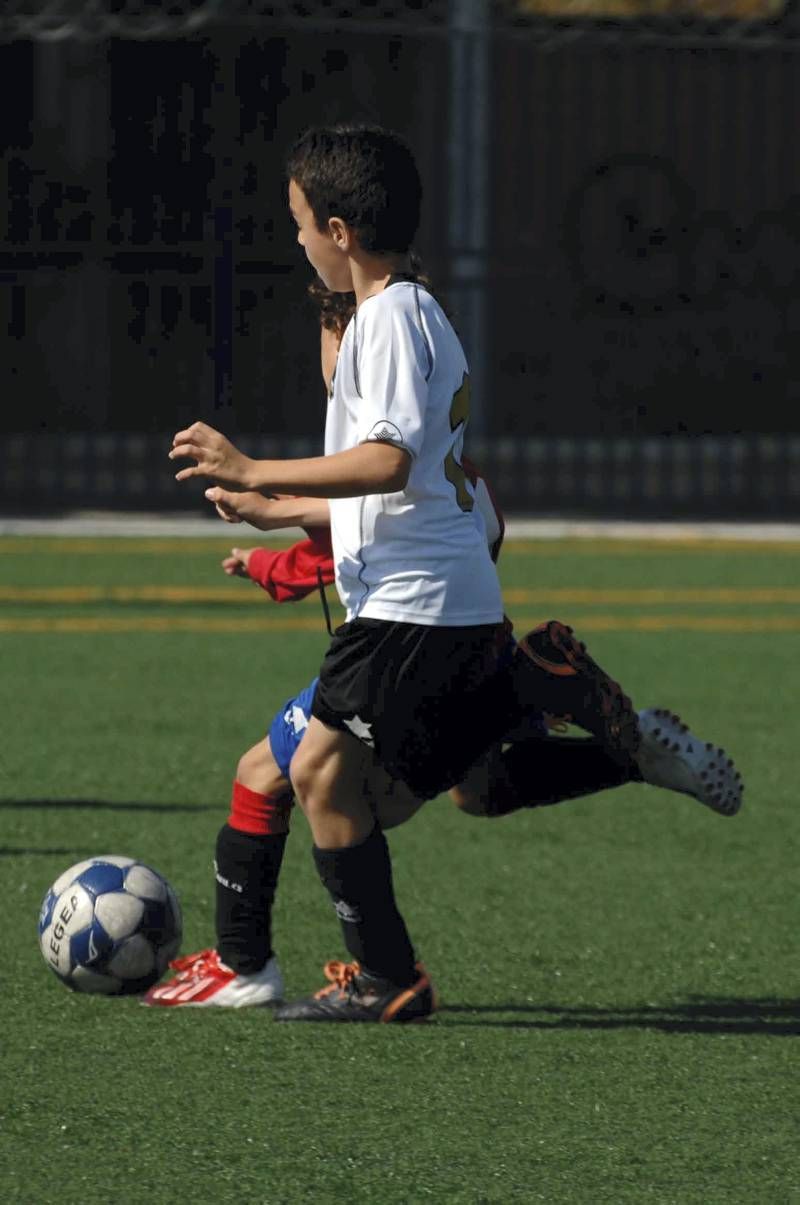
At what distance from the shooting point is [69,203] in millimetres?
19781

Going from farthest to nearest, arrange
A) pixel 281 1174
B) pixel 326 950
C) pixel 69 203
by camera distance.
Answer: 1. pixel 69 203
2. pixel 326 950
3. pixel 281 1174

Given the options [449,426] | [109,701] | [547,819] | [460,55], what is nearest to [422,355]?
[449,426]

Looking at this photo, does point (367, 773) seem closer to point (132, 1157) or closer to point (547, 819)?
point (132, 1157)

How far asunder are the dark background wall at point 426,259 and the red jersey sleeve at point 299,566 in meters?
12.4

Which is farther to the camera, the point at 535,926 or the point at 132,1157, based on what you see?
the point at 535,926

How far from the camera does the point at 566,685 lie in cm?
491

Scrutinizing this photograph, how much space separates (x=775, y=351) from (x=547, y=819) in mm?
12126

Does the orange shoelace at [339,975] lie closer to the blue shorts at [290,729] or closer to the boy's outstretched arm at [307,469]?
the blue shorts at [290,729]

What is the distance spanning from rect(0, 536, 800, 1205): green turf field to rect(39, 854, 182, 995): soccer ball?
0.07 m

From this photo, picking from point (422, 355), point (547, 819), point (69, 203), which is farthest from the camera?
point (69, 203)

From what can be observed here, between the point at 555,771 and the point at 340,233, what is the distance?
3.82 ft

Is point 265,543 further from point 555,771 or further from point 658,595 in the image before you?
point 555,771

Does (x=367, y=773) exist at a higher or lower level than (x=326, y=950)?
higher

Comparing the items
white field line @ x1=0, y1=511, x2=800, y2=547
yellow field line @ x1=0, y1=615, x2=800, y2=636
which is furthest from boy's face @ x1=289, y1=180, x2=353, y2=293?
white field line @ x1=0, y1=511, x2=800, y2=547
